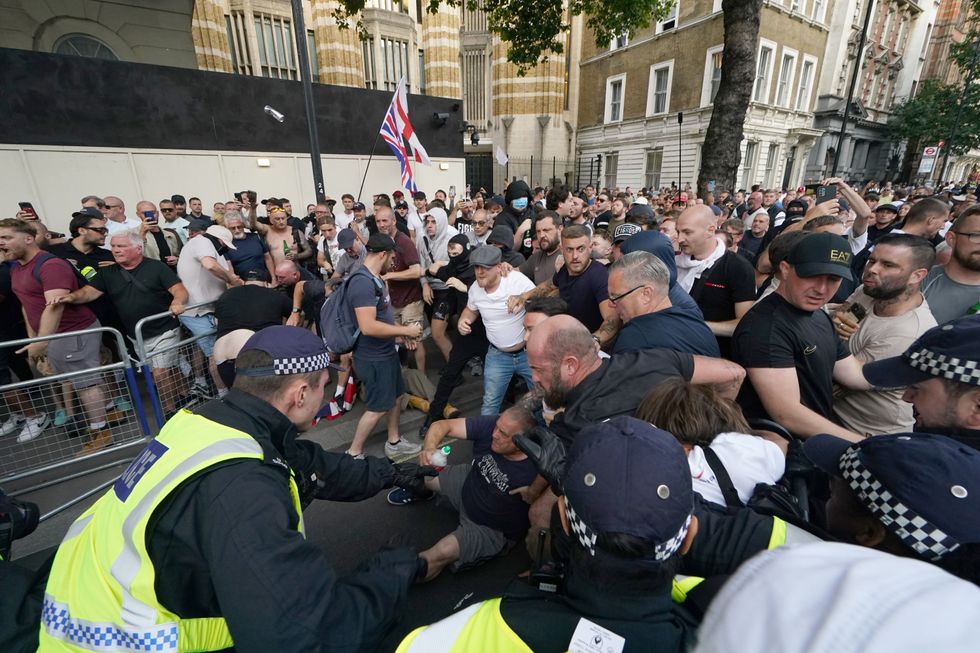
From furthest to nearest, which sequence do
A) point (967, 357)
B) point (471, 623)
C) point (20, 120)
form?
1. point (20, 120)
2. point (967, 357)
3. point (471, 623)

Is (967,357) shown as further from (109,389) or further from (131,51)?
(131,51)

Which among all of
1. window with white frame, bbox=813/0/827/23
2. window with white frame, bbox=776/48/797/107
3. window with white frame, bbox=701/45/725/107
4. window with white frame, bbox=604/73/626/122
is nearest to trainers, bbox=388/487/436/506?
window with white frame, bbox=701/45/725/107

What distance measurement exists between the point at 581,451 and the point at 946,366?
132 cm

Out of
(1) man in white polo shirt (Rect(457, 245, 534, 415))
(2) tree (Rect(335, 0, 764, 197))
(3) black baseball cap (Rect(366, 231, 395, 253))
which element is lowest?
(1) man in white polo shirt (Rect(457, 245, 534, 415))

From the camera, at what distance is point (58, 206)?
9.15 metres

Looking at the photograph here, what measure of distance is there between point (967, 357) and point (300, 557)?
7.15ft

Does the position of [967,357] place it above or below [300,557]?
above

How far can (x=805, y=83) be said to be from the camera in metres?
23.6

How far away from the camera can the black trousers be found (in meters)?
4.25

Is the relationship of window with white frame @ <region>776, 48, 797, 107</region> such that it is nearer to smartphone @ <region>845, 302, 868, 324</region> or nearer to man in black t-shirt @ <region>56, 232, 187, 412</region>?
smartphone @ <region>845, 302, 868, 324</region>

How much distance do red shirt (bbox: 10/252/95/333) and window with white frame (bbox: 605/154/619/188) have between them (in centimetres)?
2808

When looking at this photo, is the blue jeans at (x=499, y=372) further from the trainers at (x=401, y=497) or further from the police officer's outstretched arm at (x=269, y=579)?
the police officer's outstretched arm at (x=269, y=579)

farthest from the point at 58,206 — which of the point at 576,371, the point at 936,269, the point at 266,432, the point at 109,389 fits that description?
the point at 936,269

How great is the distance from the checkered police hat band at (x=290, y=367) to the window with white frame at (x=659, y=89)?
90.7ft
